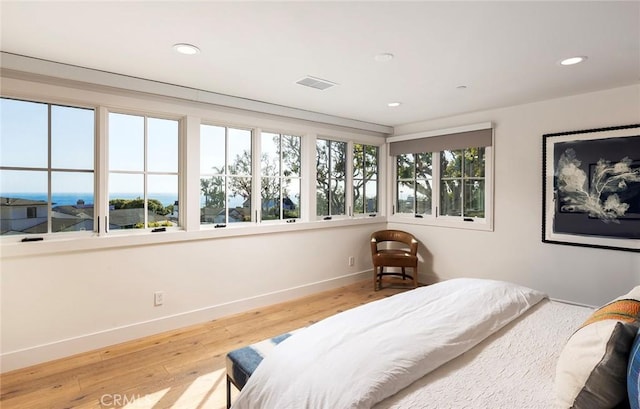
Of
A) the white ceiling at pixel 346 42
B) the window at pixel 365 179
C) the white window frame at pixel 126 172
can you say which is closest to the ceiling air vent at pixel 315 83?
the white ceiling at pixel 346 42

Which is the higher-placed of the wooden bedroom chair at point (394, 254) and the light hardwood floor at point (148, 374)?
→ the wooden bedroom chair at point (394, 254)

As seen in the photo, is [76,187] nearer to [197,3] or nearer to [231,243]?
[231,243]

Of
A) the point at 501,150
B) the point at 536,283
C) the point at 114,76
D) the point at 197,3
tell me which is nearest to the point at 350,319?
the point at 197,3

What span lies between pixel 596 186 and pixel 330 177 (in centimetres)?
294

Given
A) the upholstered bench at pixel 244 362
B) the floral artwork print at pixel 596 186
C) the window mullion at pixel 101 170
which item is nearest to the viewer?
the upholstered bench at pixel 244 362

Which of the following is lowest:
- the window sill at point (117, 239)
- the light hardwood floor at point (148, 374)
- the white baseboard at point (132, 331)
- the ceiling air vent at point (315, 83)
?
the light hardwood floor at point (148, 374)

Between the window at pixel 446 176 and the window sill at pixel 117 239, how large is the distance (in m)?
1.88

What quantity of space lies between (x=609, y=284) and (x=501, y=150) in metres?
1.72

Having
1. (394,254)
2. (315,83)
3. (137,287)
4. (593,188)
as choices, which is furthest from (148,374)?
(593,188)

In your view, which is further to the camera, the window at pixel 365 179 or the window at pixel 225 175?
the window at pixel 365 179

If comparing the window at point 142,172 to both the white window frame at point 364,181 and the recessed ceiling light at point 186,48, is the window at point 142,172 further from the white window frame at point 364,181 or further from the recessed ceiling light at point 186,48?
the white window frame at point 364,181

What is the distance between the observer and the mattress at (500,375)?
3.87 feet

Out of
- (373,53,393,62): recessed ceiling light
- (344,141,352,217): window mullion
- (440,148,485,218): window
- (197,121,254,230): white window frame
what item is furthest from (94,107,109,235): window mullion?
(440,148,485,218): window

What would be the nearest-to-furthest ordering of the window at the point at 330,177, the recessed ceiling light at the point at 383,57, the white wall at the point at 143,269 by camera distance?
the recessed ceiling light at the point at 383,57, the white wall at the point at 143,269, the window at the point at 330,177
